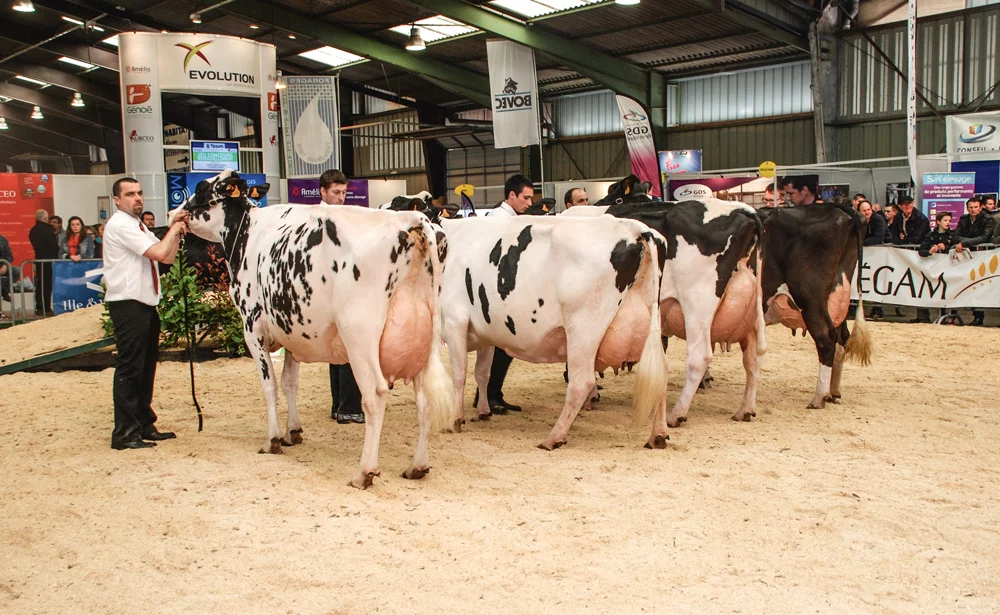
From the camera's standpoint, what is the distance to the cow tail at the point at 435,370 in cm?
524

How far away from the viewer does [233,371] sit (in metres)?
9.63

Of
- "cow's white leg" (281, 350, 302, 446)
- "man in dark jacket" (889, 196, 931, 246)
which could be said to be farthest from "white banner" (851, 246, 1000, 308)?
"cow's white leg" (281, 350, 302, 446)

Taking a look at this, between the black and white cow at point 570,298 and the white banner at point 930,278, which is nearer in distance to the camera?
the black and white cow at point 570,298

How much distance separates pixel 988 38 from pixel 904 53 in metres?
1.89

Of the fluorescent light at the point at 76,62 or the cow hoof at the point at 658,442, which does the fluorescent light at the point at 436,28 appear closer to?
the fluorescent light at the point at 76,62

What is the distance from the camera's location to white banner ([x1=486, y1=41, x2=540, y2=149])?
19.2 metres

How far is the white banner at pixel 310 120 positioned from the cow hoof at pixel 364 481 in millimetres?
16170

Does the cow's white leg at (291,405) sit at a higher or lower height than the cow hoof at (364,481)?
higher

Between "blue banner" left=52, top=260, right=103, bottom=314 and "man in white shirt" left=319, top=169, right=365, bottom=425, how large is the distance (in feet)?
28.3

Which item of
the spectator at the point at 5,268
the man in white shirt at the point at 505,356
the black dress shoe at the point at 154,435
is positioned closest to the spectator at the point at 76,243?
the spectator at the point at 5,268

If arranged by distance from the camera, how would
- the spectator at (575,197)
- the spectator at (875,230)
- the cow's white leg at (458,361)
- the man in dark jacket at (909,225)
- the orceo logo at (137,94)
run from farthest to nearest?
the orceo logo at (137,94) < the man in dark jacket at (909,225) < the spectator at (875,230) < the spectator at (575,197) < the cow's white leg at (458,361)

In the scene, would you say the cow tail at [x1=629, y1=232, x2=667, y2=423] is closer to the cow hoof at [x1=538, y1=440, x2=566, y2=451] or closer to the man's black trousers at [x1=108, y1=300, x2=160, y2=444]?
the cow hoof at [x1=538, y1=440, x2=566, y2=451]

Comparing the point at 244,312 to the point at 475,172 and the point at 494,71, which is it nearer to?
the point at 494,71

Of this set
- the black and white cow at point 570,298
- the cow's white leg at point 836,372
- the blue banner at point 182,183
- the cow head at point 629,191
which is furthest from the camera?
the blue banner at point 182,183
